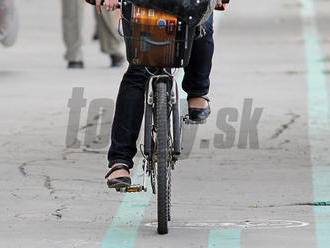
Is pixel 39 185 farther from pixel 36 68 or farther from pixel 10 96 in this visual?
pixel 36 68

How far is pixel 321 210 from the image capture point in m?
7.05

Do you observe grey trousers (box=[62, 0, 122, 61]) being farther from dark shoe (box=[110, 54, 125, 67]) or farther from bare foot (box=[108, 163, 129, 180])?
bare foot (box=[108, 163, 129, 180])

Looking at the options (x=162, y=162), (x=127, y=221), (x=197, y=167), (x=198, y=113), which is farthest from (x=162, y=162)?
(x=197, y=167)

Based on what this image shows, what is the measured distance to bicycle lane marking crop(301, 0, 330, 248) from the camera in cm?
675

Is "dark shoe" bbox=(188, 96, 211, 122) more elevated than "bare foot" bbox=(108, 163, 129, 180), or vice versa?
"dark shoe" bbox=(188, 96, 211, 122)

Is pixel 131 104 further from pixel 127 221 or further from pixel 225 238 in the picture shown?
pixel 225 238

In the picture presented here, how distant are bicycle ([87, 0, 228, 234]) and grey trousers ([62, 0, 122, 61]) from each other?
9121 mm

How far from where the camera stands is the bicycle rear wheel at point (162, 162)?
6.27m

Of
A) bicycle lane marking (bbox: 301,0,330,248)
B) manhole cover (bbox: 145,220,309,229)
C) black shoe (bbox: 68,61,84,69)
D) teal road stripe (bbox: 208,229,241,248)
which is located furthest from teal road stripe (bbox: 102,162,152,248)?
black shoe (bbox: 68,61,84,69)

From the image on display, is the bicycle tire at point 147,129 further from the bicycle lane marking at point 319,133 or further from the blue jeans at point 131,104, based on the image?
the bicycle lane marking at point 319,133

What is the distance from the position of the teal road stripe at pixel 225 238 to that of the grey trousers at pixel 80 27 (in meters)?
9.35

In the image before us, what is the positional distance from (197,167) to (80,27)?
766 cm

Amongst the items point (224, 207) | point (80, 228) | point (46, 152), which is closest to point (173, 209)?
point (224, 207)

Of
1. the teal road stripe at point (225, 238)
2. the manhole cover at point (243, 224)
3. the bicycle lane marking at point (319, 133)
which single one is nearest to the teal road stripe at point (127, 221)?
the manhole cover at point (243, 224)
